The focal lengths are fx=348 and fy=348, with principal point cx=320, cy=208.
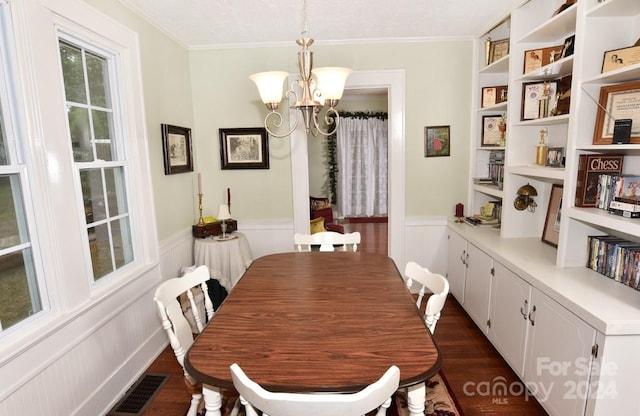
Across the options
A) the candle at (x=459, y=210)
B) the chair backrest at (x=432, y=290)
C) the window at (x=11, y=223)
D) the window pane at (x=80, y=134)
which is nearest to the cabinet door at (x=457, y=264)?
the candle at (x=459, y=210)

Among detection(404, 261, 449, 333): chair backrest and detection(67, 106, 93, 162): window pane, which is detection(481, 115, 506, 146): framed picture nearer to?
detection(404, 261, 449, 333): chair backrest

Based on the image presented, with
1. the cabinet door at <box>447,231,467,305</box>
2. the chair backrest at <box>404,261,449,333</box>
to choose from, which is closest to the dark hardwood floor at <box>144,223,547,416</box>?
the cabinet door at <box>447,231,467,305</box>

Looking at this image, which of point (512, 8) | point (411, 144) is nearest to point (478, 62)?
point (512, 8)

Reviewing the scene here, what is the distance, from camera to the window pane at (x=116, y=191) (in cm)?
232

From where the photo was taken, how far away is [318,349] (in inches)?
52.1

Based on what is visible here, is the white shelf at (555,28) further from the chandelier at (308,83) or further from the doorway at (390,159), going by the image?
the chandelier at (308,83)

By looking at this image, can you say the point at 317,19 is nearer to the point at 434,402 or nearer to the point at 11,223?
the point at 11,223

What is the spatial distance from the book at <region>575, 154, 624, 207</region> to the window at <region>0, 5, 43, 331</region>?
2.96m

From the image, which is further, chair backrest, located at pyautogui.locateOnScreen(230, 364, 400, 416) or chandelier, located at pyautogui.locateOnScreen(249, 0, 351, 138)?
chandelier, located at pyautogui.locateOnScreen(249, 0, 351, 138)

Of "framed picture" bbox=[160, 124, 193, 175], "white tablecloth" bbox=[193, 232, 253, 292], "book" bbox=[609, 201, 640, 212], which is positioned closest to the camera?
"book" bbox=[609, 201, 640, 212]

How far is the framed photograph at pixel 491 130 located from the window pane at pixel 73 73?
10.7 ft

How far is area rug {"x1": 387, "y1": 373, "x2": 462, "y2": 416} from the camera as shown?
6.07 ft

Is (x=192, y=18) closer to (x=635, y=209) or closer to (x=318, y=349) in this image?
(x=318, y=349)

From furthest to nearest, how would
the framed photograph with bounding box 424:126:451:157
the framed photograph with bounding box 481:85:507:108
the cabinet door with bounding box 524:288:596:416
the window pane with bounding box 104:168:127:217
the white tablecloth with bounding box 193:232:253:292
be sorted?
the framed photograph with bounding box 424:126:451:157
the framed photograph with bounding box 481:85:507:108
the white tablecloth with bounding box 193:232:253:292
the window pane with bounding box 104:168:127:217
the cabinet door with bounding box 524:288:596:416
